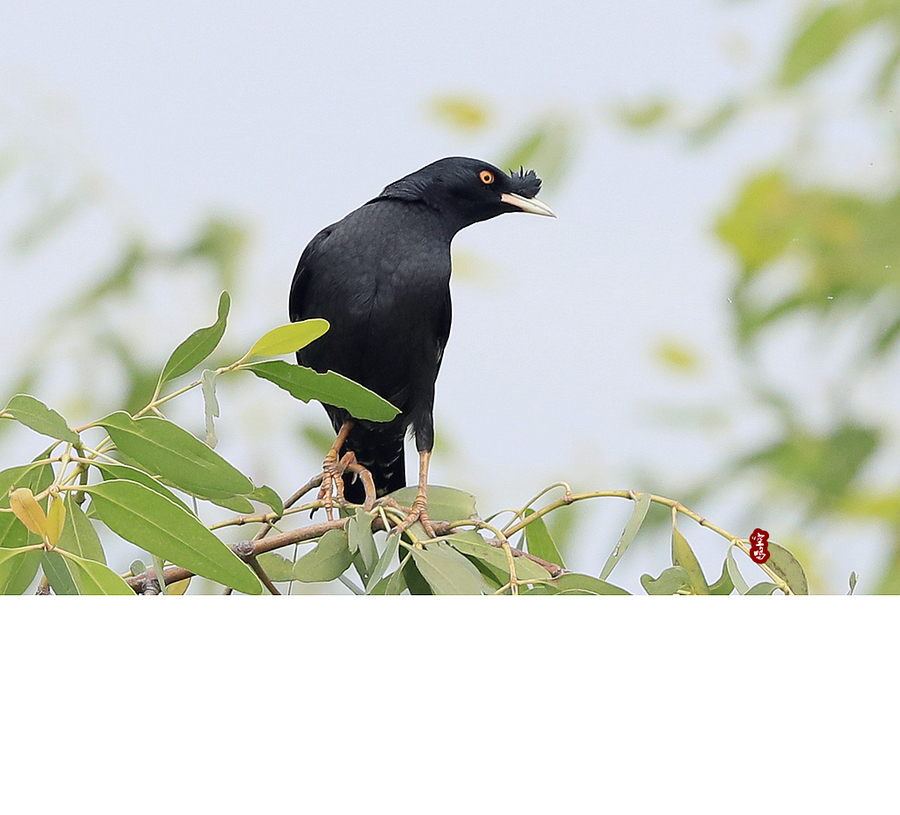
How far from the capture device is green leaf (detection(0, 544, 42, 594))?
0.56m

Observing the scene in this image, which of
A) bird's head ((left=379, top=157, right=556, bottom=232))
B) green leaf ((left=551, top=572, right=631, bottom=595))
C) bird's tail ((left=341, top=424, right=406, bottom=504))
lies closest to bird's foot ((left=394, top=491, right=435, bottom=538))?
green leaf ((left=551, top=572, right=631, bottom=595))

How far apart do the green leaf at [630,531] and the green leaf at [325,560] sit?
182 mm

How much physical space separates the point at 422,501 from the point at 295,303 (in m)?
0.40

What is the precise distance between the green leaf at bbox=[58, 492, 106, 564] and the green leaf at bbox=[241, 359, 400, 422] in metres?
0.14

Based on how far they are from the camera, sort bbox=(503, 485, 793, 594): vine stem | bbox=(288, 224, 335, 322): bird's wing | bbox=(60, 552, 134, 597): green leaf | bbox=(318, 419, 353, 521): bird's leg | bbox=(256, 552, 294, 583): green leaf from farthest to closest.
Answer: bbox=(288, 224, 335, 322): bird's wing → bbox=(318, 419, 353, 521): bird's leg → bbox=(256, 552, 294, 583): green leaf → bbox=(503, 485, 793, 594): vine stem → bbox=(60, 552, 134, 597): green leaf

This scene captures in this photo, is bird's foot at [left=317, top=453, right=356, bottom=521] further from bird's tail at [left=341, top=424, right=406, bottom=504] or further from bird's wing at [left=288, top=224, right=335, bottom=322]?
bird's wing at [left=288, top=224, right=335, bottom=322]

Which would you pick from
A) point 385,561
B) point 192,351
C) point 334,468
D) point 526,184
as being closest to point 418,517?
point 385,561

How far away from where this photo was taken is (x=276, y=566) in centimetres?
81

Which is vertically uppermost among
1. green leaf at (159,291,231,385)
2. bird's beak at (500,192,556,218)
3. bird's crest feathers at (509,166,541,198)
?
bird's crest feathers at (509,166,541,198)

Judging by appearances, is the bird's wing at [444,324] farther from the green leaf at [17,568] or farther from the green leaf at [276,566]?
the green leaf at [17,568]

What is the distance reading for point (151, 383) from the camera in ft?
3.66

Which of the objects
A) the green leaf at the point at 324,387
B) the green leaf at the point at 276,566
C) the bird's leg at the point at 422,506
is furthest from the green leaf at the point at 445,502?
the green leaf at the point at 324,387

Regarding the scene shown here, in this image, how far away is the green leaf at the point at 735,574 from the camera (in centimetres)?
70

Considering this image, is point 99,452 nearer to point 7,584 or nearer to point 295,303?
point 7,584
